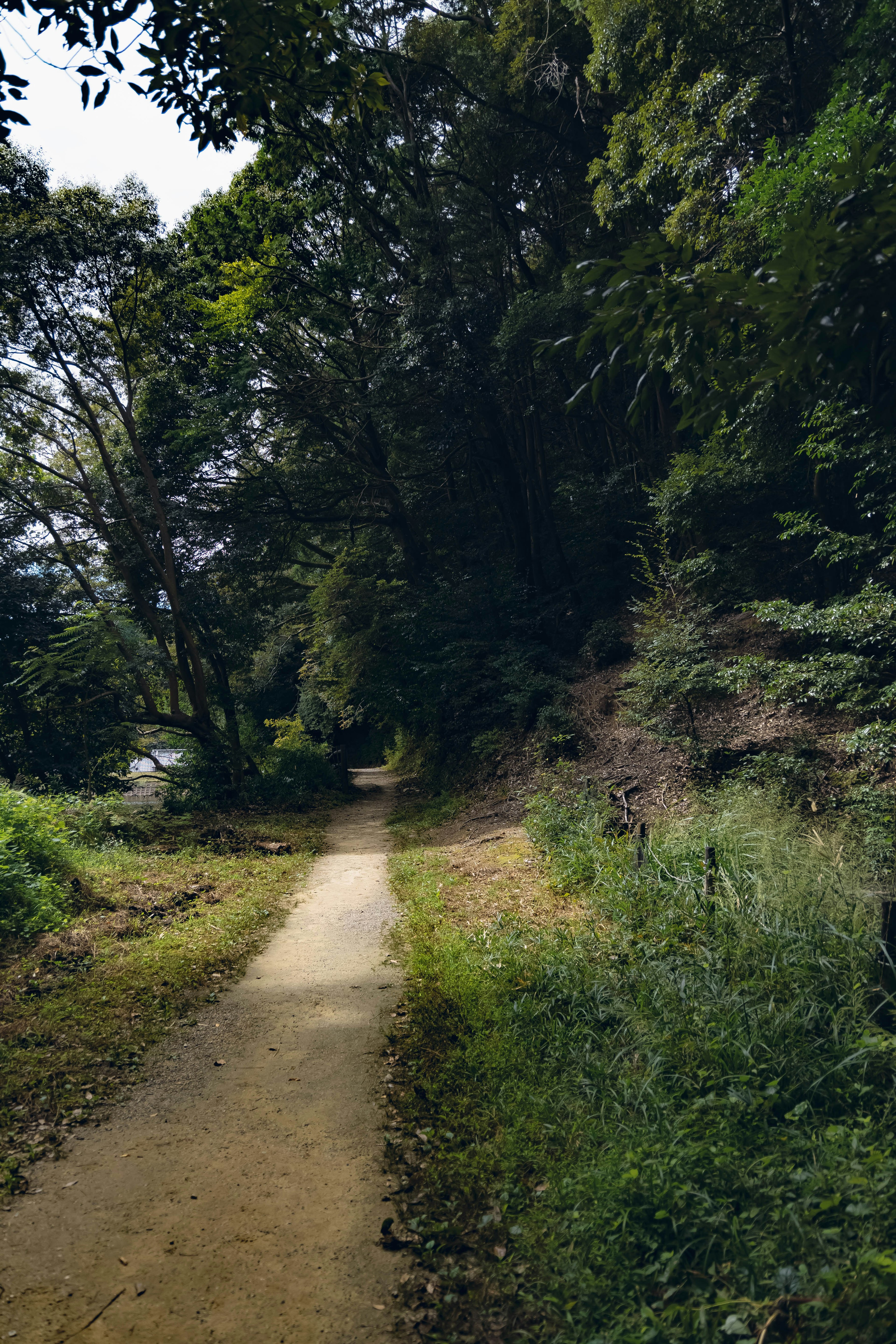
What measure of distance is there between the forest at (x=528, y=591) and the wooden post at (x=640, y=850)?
0.9 inches

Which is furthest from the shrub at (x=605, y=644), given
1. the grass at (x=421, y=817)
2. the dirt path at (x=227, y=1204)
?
the dirt path at (x=227, y=1204)

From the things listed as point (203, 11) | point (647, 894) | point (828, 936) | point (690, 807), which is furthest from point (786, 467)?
point (203, 11)

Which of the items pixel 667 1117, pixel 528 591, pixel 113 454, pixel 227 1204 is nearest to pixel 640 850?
pixel 667 1117

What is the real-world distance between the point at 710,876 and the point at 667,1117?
218 centimetres

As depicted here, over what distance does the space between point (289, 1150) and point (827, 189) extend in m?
9.37

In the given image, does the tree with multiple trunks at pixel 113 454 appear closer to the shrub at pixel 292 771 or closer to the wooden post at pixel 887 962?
the shrub at pixel 292 771

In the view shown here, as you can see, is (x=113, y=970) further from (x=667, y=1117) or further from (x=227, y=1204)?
(x=667, y=1117)

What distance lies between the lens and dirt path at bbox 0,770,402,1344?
8.02ft

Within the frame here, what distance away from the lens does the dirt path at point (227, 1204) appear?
245 centimetres

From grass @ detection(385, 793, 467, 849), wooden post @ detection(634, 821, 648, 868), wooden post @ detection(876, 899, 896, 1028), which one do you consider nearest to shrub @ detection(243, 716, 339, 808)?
grass @ detection(385, 793, 467, 849)

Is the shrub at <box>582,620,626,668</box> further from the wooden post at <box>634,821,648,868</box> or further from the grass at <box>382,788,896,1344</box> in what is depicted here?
the grass at <box>382,788,896,1344</box>

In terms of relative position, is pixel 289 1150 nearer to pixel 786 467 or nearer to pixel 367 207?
pixel 786 467

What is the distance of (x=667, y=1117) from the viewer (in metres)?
3.03

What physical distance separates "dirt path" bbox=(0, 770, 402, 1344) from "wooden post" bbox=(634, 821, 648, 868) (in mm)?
2336
